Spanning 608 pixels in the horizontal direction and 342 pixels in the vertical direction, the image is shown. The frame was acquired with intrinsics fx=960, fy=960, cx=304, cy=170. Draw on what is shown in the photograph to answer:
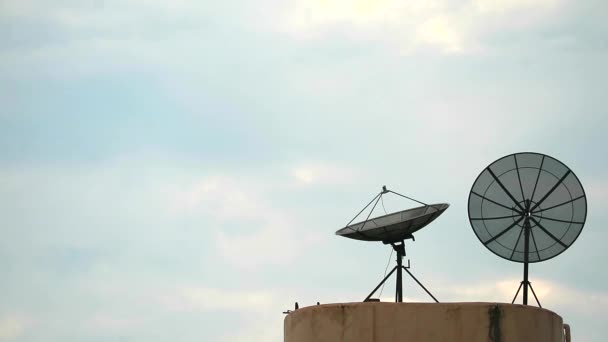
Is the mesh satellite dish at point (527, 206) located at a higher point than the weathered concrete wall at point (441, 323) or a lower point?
higher

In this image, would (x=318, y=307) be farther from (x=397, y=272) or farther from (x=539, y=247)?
(x=539, y=247)

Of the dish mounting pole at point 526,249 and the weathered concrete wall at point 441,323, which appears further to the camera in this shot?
the dish mounting pole at point 526,249

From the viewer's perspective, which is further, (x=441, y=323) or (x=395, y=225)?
(x=395, y=225)

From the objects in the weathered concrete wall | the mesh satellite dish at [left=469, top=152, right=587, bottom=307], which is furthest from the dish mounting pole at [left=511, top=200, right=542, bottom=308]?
the weathered concrete wall

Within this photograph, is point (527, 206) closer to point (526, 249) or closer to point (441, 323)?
point (526, 249)

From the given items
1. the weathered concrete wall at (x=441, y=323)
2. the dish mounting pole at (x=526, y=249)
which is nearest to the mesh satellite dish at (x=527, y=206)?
the dish mounting pole at (x=526, y=249)

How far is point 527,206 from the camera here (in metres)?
21.8

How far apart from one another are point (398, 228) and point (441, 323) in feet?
16.5

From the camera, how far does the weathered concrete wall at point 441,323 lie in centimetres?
1563

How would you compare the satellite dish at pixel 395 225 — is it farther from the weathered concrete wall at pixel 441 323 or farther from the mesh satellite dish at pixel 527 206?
the weathered concrete wall at pixel 441 323

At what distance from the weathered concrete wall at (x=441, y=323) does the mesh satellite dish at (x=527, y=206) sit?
17.5ft

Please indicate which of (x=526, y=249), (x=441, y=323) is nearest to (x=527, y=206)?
(x=526, y=249)

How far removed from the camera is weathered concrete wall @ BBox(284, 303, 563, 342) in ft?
51.3

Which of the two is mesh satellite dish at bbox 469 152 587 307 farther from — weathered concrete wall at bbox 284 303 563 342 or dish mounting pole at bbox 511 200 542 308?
weathered concrete wall at bbox 284 303 563 342
